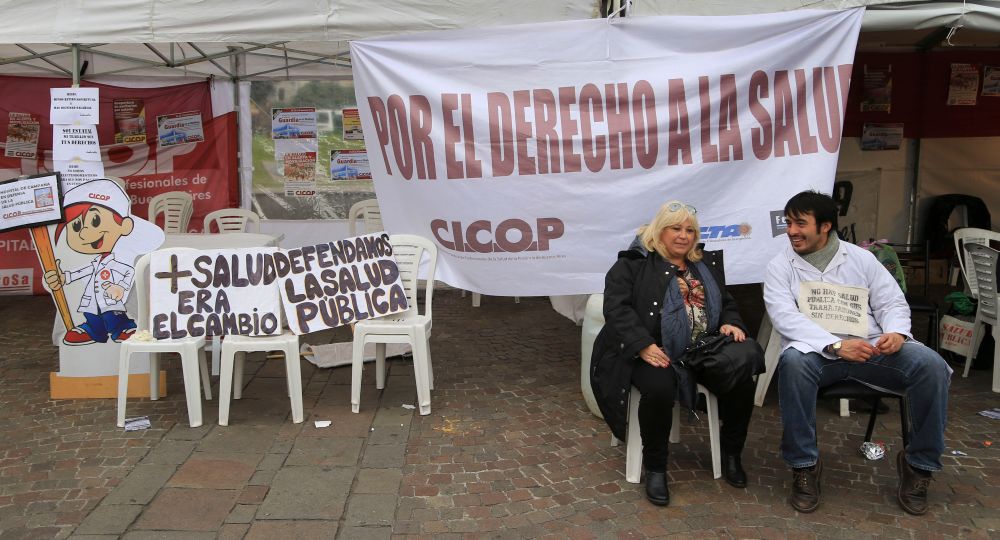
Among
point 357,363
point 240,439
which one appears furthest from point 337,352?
point 240,439

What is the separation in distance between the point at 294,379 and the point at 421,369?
0.77 metres

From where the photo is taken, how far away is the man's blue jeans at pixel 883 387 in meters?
3.49

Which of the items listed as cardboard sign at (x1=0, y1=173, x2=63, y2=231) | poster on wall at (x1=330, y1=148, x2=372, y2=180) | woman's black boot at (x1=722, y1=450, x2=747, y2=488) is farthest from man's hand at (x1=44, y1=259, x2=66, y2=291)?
woman's black boot at (x1=722, y1=450, x2=747, y2=488)

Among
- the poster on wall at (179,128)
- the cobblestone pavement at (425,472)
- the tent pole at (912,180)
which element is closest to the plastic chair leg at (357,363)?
the cobblestone pavement at (425,472)

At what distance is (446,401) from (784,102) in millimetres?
2905

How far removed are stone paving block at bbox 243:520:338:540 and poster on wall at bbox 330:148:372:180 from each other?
5.60 meters

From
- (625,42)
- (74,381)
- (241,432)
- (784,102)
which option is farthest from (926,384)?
(74,381)

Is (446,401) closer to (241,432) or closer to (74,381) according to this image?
(241,432)

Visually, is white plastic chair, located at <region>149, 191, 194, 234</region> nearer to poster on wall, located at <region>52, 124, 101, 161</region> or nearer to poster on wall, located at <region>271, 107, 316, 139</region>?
poster on wall, located at <region>271, 107, 316, 139</region>

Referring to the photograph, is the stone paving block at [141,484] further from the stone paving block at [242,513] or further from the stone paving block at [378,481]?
the stone paving block at [378,481]

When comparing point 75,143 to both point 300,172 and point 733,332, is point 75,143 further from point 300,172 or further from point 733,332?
point 733,332

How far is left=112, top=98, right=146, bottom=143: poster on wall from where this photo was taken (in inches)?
332

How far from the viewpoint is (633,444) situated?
3857mm

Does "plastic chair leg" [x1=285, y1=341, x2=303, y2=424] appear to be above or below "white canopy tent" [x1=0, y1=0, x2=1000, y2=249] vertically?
below
